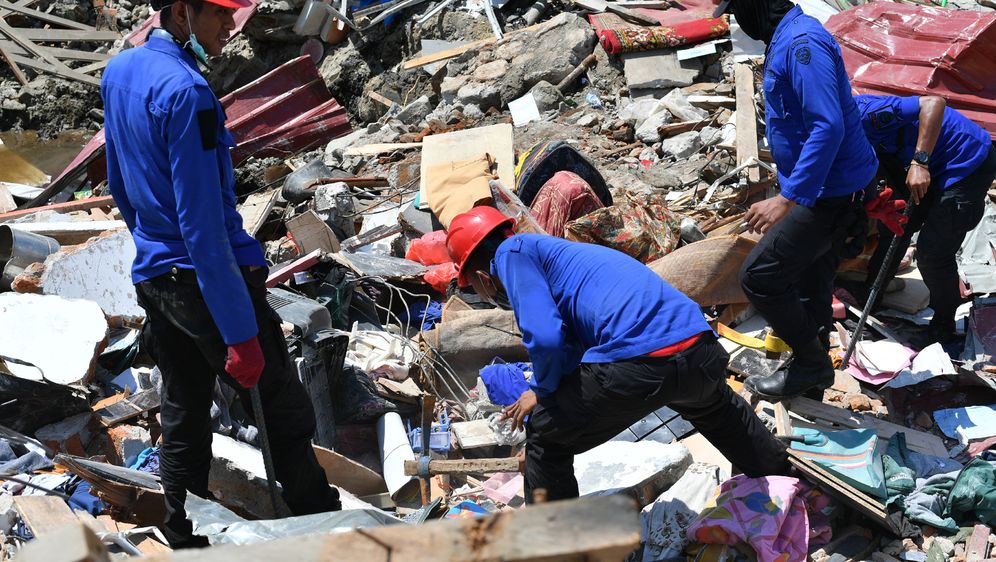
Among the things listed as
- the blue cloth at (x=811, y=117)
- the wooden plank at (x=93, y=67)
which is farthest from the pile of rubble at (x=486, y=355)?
the wooden plank at (x=93, y=67)

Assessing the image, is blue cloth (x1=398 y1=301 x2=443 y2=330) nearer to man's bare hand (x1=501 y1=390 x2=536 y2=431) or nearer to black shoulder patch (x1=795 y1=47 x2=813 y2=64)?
man's bare hand (x1=501 y1=390 x2=536 y2=431)

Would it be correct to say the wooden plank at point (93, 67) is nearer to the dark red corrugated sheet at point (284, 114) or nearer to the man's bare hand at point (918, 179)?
the dark red corrugated sheet at point (284, 114)

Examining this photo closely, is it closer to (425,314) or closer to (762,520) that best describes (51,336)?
(425,314)

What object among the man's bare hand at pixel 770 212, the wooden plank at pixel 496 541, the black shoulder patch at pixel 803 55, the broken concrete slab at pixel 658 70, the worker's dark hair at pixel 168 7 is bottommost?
the broken concrete slab at pixel 658 70

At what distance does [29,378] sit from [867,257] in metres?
4.59

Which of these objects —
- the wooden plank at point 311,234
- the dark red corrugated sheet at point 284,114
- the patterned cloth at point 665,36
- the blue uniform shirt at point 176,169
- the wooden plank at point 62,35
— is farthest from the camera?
the wooden plank at point 62,35

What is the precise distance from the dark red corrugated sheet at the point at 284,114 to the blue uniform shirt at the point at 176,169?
6960mm

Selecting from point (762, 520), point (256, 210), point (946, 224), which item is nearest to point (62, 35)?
point (256, 210)

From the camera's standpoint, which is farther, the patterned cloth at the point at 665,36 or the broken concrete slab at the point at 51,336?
the patterned cloth at the point at 665,36

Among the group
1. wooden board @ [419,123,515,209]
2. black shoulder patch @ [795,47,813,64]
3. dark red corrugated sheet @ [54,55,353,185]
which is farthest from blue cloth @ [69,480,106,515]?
dark red corrugated sheet @ [54,55,353,185]

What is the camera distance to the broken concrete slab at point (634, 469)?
3820 mm

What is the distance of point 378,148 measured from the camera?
28.2 ft

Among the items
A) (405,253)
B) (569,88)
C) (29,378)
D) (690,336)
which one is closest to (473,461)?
(690,336)

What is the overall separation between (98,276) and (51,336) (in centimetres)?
66
